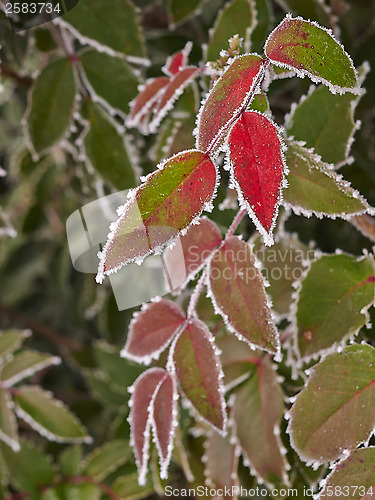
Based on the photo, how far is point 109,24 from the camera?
653 millimetres

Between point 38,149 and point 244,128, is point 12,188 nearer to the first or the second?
point 38,149

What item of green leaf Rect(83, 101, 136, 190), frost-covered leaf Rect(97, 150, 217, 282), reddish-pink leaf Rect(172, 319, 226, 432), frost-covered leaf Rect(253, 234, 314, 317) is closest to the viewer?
frost-covered leaf Rect(97, 150, 217, 282)

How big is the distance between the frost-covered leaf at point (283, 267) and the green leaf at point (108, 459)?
338mm

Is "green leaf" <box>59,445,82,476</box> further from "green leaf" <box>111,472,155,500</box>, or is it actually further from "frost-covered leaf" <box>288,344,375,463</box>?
"frost-covered leaf" <box>288,344,375,463</box>

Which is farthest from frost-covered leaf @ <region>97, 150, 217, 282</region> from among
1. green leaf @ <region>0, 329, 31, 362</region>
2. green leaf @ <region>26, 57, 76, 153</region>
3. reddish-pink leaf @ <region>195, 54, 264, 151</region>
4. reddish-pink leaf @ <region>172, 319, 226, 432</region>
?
green leaf @ <region>0, 329, 31, 362</region>

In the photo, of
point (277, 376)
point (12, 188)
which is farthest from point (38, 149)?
point (12, 188)

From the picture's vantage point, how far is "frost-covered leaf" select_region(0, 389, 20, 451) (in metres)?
0.72

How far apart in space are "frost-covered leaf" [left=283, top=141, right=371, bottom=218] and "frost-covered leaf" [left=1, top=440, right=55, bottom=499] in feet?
1.92

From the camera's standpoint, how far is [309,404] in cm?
46

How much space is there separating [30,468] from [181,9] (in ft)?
2.21

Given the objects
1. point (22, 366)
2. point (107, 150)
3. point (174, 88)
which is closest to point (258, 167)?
point (174, 88)

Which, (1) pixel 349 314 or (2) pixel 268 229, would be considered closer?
(2) pixel 268 229

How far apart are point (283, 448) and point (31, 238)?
91 centimetres

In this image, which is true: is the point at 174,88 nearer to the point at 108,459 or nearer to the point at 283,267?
the point at 283,267
